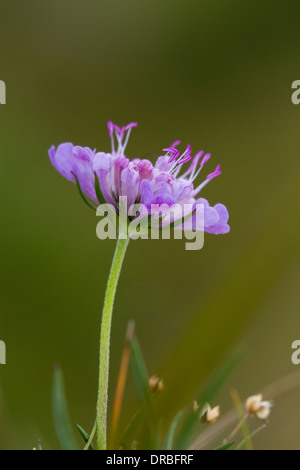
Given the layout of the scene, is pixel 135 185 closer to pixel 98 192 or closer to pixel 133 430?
pixel 98 192

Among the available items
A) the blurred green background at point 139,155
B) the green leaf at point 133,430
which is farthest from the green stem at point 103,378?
the blurred green background at point 139,155

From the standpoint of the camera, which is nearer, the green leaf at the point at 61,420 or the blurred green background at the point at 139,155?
the green leaf at the point at 61,420

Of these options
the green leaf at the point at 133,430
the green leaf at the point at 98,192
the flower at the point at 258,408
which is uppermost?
the green leaf at the point at 98,192

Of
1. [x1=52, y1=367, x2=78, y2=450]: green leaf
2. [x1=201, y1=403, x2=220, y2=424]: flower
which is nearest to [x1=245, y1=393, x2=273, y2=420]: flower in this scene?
[x1=201, y1=403, x2=220, y2=424]: flower

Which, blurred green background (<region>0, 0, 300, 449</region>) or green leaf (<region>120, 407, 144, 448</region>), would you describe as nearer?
green leaf (<region>120, 407, 144, 448</region>)

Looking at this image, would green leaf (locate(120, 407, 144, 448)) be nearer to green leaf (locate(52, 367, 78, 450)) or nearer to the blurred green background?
green leaf (locate(52, 367, 78, 450))

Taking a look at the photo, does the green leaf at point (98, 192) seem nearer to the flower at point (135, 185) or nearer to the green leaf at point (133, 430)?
the flower at point (135, 185)

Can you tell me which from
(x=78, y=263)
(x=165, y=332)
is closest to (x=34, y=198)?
(x=78, y=263)
